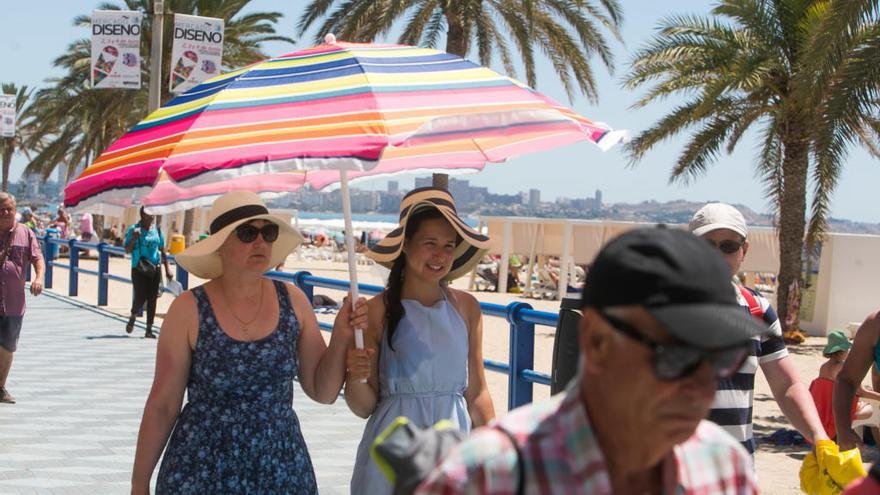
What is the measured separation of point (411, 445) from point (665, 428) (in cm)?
36

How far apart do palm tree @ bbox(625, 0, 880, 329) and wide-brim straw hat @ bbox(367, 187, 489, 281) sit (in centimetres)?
1409

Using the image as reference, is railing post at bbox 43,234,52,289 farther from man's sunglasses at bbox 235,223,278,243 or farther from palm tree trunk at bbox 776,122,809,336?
man's sunglasses at bbox 235,223,278,243

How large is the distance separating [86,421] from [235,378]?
526 centimetres

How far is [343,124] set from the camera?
358cm

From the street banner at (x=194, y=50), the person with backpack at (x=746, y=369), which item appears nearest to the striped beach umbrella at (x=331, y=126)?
the person with backpack at (x=746, y=369)

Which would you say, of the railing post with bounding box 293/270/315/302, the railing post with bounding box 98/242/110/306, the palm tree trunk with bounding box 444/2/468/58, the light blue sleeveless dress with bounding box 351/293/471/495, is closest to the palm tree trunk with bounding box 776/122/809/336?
the palm tree trunk with bounding box 444/2/468/58

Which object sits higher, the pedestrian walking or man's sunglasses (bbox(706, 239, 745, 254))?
man's sunglasses (bbox(706, 239, 745, 254))

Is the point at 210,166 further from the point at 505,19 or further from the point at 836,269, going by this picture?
the point at 836,269

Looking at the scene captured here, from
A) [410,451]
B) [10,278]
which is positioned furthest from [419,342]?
[10,278]

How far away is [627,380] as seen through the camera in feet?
4.57

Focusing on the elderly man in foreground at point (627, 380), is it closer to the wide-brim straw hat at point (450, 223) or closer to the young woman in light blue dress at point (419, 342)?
the young woman in light blue dress at point (419, 342)

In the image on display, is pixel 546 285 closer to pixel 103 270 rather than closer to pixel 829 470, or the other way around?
pixel 103 270

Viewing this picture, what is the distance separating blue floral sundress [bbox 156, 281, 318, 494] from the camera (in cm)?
349

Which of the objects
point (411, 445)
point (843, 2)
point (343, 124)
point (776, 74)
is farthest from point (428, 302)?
point (776, 74)
